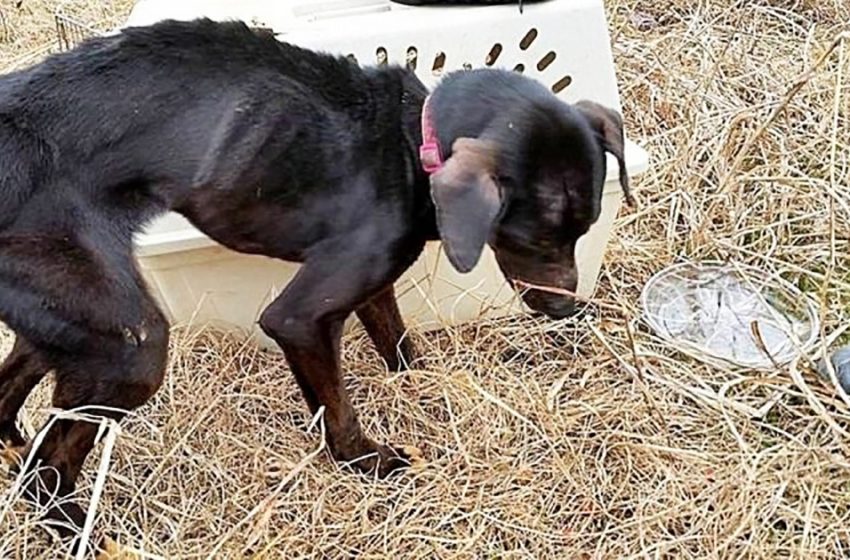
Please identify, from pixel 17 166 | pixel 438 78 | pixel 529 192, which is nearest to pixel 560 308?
A: pixel 529 192

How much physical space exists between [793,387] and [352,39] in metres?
1.23

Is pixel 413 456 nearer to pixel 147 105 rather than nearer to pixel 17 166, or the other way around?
pixel 147 105

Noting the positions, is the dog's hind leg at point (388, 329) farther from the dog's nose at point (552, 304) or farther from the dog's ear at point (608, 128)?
the dog's ear at point (608, 128)

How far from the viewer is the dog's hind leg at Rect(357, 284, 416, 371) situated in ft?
8.99

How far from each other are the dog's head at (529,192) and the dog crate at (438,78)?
0.38 meters

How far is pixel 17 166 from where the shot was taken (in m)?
2.09

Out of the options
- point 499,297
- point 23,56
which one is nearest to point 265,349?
point 499,297

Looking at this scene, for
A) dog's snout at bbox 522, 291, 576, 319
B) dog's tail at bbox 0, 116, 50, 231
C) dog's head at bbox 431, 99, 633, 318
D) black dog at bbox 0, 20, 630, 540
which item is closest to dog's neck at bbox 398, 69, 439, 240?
black dog at bbox 0, 20, 630, 540

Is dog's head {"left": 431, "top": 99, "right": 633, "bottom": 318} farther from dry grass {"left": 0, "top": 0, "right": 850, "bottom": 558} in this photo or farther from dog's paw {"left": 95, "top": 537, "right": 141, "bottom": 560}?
dog's paw {"left": 95, "top": 537, "right": 141, "bottom": 560}

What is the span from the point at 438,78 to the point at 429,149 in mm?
535

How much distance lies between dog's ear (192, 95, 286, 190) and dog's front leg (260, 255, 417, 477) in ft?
0.72

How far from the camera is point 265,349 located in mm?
2896

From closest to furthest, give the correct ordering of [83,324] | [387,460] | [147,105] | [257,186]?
[83,324]
[147,105]
[257,186]
[387,460]

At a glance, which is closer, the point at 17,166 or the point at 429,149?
the point at 17,166
